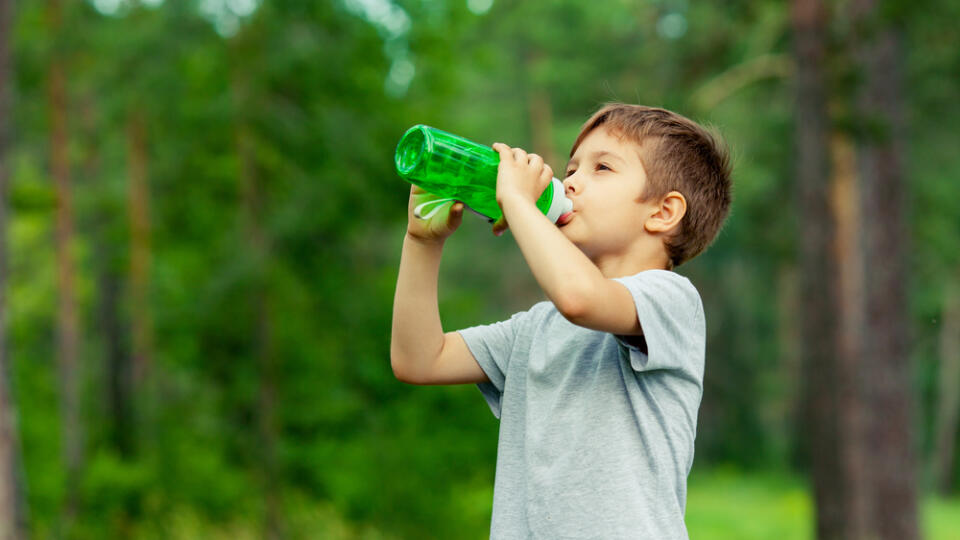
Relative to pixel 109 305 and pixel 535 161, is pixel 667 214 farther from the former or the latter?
pixel 109 305

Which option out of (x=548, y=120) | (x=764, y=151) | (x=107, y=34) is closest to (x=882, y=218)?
(x=764, y=151)

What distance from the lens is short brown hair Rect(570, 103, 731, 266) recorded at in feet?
6.51

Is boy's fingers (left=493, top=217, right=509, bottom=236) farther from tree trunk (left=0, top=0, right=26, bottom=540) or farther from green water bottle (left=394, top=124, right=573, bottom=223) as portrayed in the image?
tree trunk (left=0, top=0, right=26, bottom=540)

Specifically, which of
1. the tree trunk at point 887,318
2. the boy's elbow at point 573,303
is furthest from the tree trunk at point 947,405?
the boy's elbow at point 573,303

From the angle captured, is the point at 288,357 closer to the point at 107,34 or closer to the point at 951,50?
the point at 107,34

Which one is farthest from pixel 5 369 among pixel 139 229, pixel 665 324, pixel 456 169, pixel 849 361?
pixel 139 229

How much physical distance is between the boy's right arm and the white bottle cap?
0.24m

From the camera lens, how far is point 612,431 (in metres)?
1.83

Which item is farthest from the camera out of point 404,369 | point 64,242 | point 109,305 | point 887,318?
point 109,305

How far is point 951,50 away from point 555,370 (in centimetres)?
1351

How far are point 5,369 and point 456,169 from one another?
5.90 m

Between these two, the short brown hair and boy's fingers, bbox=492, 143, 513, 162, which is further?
the short brown hair

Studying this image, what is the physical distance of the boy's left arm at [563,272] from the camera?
1677 millimetres

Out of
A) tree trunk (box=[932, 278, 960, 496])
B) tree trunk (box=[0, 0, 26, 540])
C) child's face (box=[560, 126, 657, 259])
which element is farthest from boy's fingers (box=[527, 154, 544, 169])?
tree trunk (box=[932, 278, 960, 496])
